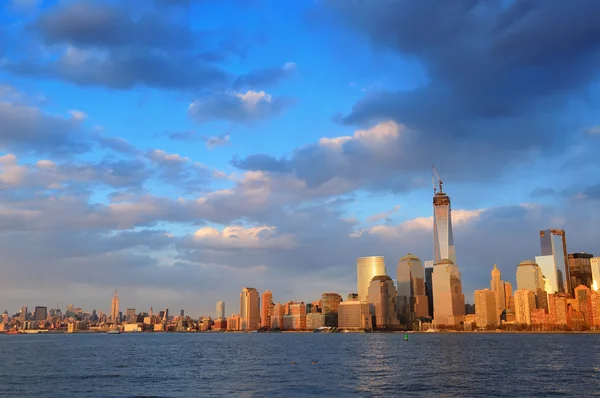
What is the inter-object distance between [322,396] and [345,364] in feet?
205

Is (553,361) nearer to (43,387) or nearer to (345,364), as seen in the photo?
(345,364)

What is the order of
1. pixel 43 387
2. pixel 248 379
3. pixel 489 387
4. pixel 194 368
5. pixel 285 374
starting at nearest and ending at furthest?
pixel 489 387, pixel 43 387, pixel 248 379, pixel 285 374, pixel 194 368

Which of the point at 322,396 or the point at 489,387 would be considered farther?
the point at 489,387

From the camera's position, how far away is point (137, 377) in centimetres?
11556

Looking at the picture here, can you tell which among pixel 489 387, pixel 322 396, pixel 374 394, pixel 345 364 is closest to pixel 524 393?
pixel 489 387

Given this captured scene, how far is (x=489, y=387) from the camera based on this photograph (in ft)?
313

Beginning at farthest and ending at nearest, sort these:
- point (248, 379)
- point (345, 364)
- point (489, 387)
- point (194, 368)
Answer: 1. point (345, 364)
2. point (194, 368)
3. point (248, 379)
4. point (489, 387)

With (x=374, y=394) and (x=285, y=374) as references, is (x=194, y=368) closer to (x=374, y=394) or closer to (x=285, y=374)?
(x=285, y=374)

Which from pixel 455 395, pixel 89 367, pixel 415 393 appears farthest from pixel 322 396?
pixel 89 367

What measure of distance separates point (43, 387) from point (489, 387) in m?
79.8

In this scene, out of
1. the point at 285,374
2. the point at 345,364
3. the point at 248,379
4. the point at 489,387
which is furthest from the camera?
the point at 345,364

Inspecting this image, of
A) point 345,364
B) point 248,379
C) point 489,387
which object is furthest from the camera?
point 345,364

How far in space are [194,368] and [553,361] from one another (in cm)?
9581

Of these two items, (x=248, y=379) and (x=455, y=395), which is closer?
(x=455, y=395)
